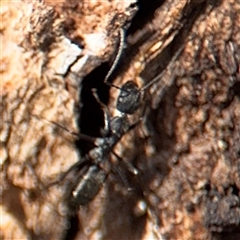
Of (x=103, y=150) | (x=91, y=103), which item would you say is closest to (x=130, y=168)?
(x=103, y=150)

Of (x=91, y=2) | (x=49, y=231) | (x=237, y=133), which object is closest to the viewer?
(x=91, y=2)

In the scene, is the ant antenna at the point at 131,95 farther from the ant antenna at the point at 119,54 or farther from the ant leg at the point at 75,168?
the ant leg at the point at 75,168

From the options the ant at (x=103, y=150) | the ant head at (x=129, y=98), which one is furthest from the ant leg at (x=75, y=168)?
the ant head at (x=129, y=98)

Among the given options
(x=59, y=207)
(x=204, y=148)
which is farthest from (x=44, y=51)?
(x=204, y=148)

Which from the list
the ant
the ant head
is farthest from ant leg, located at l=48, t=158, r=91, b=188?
the ant head

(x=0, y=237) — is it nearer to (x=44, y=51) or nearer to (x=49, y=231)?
(x=49, y=231)

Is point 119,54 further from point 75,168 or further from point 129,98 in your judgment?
point 75,168

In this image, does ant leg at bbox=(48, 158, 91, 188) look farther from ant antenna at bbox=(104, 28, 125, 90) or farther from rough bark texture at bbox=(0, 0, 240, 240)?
ant antenna at bbox=(104, 28, 125, 90)

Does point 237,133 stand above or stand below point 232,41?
below
